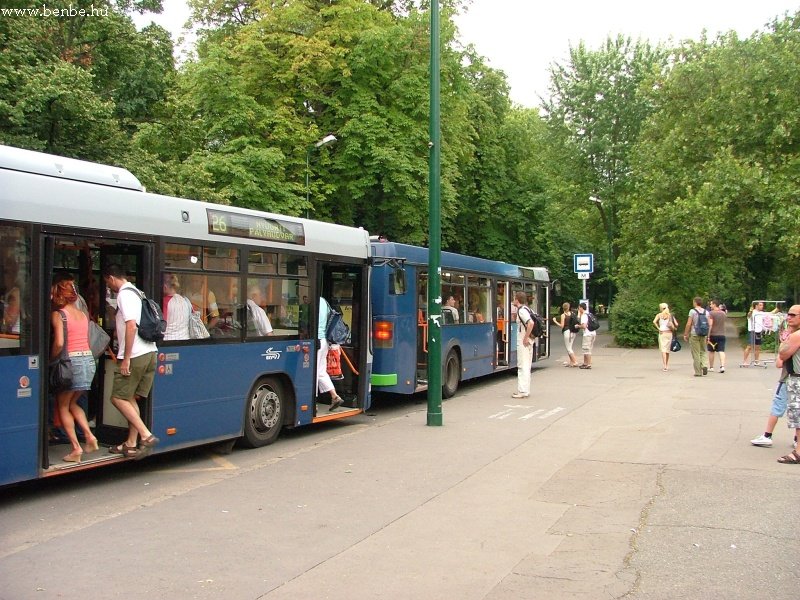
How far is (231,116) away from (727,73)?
63.5 feet

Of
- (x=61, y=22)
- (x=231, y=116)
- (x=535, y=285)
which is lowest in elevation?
(x=535, y=285)

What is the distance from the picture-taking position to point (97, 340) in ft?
24.7

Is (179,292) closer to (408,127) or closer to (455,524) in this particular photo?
(455,524)

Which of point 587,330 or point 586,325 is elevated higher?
point 586,325

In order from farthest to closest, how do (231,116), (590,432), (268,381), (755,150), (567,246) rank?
(567,246) → (755,150) → (231,116) → (590,432) → (268,381)

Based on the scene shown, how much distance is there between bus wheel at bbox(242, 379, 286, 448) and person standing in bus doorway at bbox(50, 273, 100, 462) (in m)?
2.28

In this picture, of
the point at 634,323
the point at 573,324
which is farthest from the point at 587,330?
the point at 634,323

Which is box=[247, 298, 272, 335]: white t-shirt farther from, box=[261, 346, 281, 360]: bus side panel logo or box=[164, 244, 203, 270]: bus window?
box=[164, 244, 203, 270]: bus window

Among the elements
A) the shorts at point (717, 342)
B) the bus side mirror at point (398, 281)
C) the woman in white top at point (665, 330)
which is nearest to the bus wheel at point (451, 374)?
the bus side mirror at point (398, 281)

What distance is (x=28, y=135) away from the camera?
15617 mm

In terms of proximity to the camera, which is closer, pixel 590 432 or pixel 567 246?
pixel 590 432

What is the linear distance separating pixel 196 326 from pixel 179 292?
44cm

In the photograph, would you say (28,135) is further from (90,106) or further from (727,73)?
(727,73)

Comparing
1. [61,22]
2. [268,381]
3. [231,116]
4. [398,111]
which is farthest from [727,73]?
[268,381]
